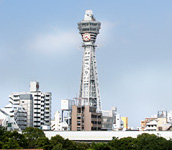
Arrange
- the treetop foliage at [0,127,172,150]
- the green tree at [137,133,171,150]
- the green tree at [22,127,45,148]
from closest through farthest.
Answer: the treetop foliage at [0,127,172,150] → the green tree at [137,133,171,150] → the green tree at [22,127,45,148]

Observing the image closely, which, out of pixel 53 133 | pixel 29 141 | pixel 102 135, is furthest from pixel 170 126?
pixel 29 141

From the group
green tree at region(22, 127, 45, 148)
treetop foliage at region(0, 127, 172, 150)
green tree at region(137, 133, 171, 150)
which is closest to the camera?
treetop foliage at region(0, 127, 172, 150)

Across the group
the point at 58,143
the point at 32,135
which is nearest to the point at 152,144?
the point at 58,143

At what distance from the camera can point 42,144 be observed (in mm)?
120500

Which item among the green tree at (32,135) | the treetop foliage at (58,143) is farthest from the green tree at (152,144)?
the green tree at (32,135)

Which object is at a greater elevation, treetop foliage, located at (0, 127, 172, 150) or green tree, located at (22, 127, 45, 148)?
green tree, located at (22, 127, 45, 148)

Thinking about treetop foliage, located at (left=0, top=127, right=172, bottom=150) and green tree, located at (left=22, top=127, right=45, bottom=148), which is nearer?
treetop foliage, located at (left=0, top=127, right=172, bottom=150)

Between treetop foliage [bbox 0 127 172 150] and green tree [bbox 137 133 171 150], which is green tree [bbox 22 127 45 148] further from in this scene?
green tree [bbox 137 133 171 150]

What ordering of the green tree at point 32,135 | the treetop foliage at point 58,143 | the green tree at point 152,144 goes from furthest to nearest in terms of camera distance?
1. the green tree at point 32,135
2. the green tree at point 152,144
3. the treetop foliage at point 58,143

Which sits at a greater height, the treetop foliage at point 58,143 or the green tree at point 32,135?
the green tree at point 32,135

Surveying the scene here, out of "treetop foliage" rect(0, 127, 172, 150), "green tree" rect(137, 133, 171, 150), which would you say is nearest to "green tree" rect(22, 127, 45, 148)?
"treetop foliage" rect(0, 127, 172, 150)

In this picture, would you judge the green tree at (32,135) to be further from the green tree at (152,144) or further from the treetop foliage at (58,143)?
the green tree at (152,144)

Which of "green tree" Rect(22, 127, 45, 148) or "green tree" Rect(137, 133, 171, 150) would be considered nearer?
"green tree" Rect(137, 133, 171, 150)

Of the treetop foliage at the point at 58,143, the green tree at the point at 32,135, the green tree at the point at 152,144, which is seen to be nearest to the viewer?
the treetop foliage at the point at 58,143
